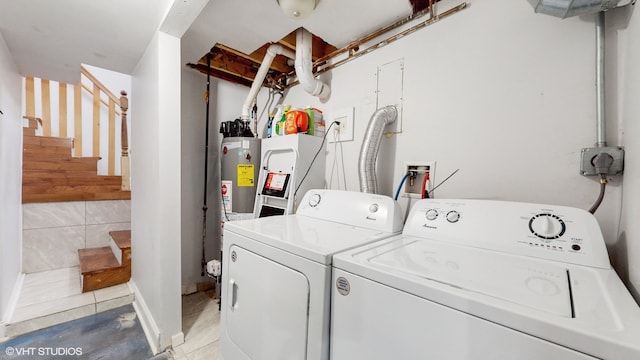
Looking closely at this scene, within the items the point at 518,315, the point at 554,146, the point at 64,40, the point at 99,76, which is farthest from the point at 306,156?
the point at 99,76

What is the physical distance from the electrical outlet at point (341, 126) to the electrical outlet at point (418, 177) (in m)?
0.52

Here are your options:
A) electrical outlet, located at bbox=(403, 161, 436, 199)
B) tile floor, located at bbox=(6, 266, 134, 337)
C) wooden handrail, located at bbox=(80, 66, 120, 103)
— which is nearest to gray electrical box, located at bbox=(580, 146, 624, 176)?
electrical outlet, located at bbox=(403, 161, 436, 199)

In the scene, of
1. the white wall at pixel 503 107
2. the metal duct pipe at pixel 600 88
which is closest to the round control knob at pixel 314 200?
the white wall at pixel 503 107

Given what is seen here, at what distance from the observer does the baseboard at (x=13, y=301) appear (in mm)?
1679

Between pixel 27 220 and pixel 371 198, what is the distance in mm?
3692

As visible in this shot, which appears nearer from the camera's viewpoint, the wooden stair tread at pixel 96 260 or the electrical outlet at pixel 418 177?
the electrical outlet at pixel 418 177

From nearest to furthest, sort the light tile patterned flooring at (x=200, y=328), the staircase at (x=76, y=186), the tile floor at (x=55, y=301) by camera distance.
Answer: the light tile patterned flooring at (x=200, y=328)
the tile floor at (x=55, y=301)
the staircase at (x=76, y=186)

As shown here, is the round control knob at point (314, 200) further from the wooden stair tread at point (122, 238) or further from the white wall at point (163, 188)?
the wooden stair tread at point (122, 238)

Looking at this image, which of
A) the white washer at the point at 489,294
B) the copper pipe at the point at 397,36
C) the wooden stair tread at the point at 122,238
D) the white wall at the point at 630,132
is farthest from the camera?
the wooden stair tread at the point at 122,238

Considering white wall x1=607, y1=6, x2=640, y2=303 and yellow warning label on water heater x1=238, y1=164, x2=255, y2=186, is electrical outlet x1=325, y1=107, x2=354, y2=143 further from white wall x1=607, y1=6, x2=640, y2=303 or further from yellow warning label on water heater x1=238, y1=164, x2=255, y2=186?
white wall x1=607, y1=6, x2=640, y2=303

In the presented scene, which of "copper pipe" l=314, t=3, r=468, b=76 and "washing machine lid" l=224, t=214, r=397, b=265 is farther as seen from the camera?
"copper pipe" l=314, t=3, r=468, b=76

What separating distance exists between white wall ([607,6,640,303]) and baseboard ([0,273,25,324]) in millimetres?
3279

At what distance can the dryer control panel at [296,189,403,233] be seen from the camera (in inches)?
46.8

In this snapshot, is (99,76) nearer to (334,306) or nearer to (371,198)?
(371,198)
